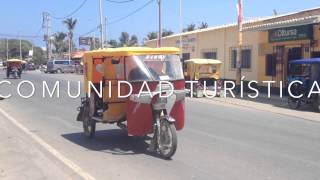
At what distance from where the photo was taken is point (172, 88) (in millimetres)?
10320

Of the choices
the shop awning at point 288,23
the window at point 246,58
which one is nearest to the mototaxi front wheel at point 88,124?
the shop awning at point 288,23

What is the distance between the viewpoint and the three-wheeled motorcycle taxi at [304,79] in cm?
2030

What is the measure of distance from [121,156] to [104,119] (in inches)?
65.2

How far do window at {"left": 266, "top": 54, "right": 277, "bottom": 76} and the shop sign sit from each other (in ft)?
2.98

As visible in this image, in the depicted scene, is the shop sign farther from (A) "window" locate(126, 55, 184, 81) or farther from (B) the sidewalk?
(A) "window" locate(126, 55, 184, 81)

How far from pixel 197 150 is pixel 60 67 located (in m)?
62.8

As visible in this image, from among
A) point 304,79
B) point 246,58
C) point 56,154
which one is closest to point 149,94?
point 56,154

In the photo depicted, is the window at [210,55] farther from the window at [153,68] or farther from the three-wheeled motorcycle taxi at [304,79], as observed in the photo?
the window at [153,68]

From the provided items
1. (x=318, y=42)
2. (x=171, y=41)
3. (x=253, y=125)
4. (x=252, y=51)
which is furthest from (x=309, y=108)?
(x=171, y=41)

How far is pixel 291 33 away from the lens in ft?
90.6

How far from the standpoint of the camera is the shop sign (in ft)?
85.9

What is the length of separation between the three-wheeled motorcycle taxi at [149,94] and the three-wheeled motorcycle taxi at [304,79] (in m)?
10.7

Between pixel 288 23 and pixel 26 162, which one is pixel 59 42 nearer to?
pixel 288 23

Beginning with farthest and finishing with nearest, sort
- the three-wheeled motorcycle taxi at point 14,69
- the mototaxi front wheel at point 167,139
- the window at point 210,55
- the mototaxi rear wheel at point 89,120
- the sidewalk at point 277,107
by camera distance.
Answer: the three-wheeled motorcycle taxi at point 14,69 < the window at point 210,55 < the sidewalk at point 277,107 < the mototaxi rear wheel at point 89,120 < the mototaxi front wheel at point 167,139
